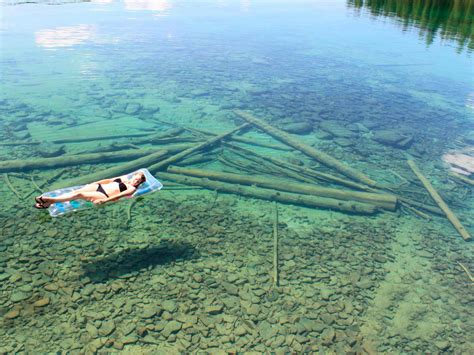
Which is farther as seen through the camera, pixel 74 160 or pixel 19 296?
pixel 74 160

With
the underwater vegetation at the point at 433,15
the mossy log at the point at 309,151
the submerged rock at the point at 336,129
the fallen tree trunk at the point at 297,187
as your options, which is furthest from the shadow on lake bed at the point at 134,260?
the underwater vegetation at the point at 433,15

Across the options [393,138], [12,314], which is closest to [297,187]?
[393,138]

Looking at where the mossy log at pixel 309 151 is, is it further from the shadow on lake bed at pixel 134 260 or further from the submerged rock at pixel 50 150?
the submerged rock at pixel 50 150

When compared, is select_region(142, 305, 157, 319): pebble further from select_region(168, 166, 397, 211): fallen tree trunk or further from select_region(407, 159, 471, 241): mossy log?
select_region(407, 159, 471, 241): mossy log

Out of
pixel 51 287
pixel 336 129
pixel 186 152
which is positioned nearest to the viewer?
pixel 51 287

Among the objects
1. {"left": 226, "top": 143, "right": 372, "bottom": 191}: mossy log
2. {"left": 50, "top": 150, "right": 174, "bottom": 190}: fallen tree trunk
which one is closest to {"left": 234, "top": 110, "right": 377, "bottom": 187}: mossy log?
{"left": 226, "top": 143, "right": 372, "bottom": 191}: mossy log

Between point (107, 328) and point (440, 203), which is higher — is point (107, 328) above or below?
→ above

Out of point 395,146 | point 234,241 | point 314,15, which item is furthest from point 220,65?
point 314,15

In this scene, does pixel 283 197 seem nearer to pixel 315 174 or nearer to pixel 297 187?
pixel 297 187
